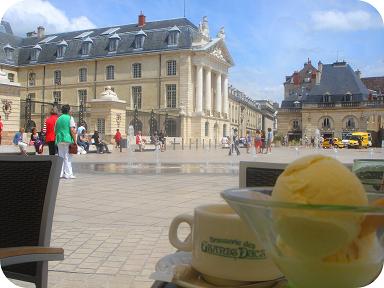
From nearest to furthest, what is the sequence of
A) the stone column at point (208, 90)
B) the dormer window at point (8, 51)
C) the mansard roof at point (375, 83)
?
the stone column at point (208, 90) < the dormer window at point (8, 51) < the mansard roof at point (375, 83)

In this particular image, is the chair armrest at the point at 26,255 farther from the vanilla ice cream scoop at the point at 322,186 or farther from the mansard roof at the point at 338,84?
the mansard roof at the point at 338,84

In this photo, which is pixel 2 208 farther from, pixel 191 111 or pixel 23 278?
pixel 191 111

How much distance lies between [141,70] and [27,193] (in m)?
51.5

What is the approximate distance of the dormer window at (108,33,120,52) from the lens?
2147 inches

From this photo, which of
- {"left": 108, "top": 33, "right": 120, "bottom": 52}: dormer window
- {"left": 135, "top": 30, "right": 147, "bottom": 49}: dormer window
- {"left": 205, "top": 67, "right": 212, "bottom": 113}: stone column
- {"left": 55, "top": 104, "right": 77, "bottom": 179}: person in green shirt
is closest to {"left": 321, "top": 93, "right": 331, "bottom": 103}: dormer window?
{"left": 205, "top": 67, "right": 212, "bottom": 113}: stone column

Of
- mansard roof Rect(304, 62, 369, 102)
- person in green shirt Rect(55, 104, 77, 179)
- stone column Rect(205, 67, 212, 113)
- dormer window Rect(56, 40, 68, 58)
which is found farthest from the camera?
mansard roof Rect(304, 62, 369, 102)

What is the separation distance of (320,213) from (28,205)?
1450 millimetres

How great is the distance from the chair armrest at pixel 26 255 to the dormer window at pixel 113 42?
54.6 meters

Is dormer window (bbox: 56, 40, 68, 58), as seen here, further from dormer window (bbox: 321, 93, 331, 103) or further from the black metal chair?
the black metal chair

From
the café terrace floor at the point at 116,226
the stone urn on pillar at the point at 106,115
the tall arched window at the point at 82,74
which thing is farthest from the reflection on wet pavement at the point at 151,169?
the tall arched window at the point at 82,74

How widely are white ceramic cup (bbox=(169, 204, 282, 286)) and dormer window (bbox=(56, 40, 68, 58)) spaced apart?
59.9 metres

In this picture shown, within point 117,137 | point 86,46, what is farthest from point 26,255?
point 86,46

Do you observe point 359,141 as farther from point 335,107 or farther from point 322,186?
point 322,186

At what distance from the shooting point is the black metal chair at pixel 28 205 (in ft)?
5.78
